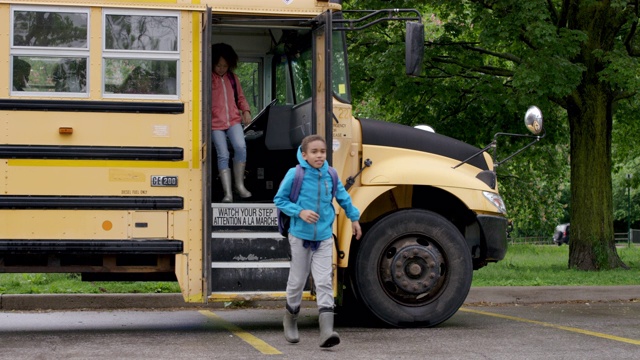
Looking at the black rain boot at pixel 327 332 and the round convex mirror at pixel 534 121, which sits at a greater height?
the round convex mirror at pixel 534 121

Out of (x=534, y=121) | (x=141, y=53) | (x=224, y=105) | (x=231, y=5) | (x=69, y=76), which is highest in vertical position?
(x=231, y=5)

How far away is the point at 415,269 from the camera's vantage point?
8.71 meters

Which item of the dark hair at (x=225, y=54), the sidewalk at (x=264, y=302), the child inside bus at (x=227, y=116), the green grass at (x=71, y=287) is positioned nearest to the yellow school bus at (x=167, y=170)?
the child inside bus at (x=227, y=116)

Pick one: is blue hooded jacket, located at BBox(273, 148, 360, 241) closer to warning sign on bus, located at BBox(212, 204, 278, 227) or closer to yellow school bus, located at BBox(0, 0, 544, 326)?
yellow school bus, located at BBox(0, 0, 544, 326)

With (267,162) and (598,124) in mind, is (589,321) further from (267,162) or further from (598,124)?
(598,124)

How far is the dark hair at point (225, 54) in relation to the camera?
9.31 metres

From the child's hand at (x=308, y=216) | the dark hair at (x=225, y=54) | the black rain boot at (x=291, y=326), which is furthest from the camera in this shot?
the dark hair at (x=225, y=54)

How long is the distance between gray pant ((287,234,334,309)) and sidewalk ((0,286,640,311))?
3.30 metres

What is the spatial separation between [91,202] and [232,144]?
4.51ft

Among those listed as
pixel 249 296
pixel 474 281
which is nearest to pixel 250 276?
pixel 249 296

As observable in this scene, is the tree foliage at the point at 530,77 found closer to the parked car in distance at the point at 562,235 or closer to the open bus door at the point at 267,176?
the open bus door at the point at 267,176

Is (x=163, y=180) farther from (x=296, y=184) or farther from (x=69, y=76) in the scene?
(x=296, y=184)

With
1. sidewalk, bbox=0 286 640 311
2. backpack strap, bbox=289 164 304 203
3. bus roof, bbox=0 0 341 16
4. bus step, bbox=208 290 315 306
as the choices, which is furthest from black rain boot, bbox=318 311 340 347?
sidewalk, bbox=0 286 640 311

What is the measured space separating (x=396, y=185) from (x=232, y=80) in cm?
177
